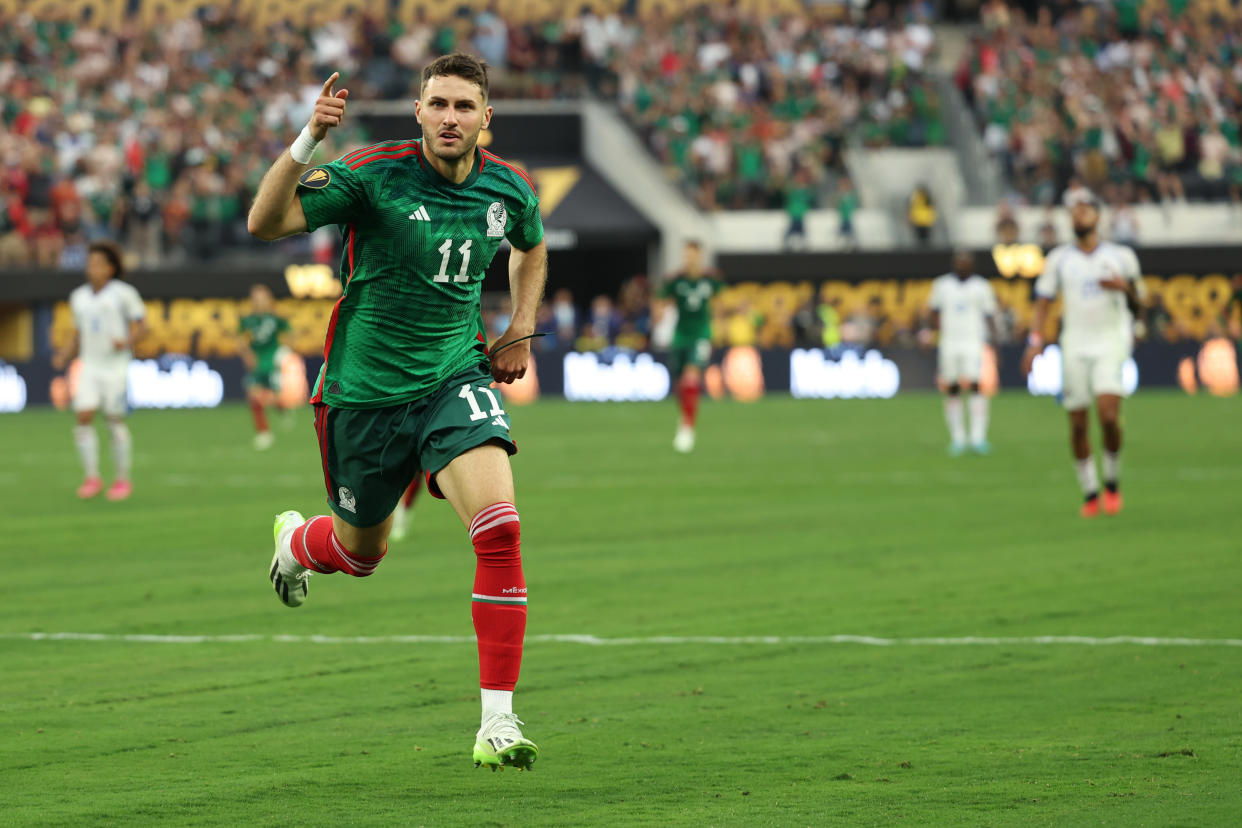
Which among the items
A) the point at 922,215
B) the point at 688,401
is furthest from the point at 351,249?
the point at 922,215

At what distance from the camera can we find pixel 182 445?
2588cm

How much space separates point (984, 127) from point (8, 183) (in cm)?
2180

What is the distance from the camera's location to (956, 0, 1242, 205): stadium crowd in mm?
42969

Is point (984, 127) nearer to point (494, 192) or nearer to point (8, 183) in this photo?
point (8, 183)

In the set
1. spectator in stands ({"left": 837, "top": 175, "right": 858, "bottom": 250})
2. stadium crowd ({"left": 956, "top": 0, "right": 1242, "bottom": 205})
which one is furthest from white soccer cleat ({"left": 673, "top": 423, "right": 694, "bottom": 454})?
stadium crowd ({"left": 956, "top": 0, "right": 1242, "bottom": 205})

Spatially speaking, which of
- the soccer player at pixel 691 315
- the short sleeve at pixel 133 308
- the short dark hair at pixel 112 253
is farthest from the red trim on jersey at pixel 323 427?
the soccer player at pixel 691 315

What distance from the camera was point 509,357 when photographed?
7094mm

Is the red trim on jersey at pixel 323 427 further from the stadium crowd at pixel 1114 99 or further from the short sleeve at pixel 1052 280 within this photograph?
the stadium crowd at pixel 1114 99

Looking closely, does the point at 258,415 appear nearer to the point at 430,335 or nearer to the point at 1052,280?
the point at 1052,280

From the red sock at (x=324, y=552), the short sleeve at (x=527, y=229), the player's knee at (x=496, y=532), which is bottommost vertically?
the red sock at (x=324, y=552)

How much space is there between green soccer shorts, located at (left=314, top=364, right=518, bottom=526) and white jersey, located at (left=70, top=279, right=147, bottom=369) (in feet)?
37.6

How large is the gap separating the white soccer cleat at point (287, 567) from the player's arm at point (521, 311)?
1.36 metres

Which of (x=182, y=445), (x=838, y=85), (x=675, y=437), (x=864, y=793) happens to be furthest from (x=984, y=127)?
(x=864, y=793)

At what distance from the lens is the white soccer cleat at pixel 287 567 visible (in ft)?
26.2
